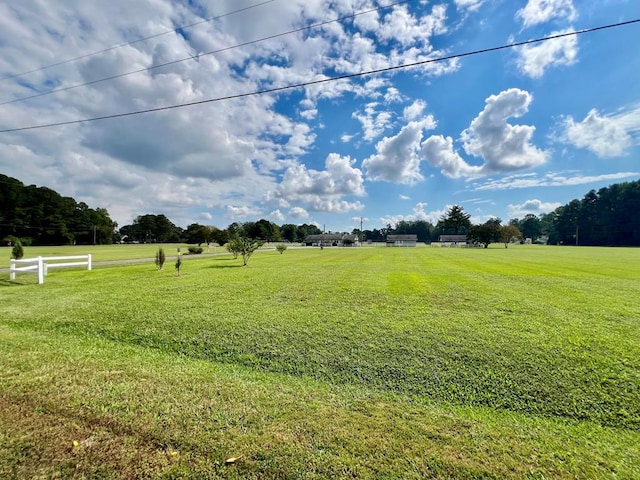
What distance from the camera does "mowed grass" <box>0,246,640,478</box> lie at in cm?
263

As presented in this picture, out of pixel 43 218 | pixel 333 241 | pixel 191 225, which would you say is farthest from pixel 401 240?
pixel 43 218

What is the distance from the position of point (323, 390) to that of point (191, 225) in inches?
4182

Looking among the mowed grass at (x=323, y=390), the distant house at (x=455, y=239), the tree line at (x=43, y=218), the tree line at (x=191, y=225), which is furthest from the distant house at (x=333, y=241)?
the mowed grass at (x=323, y=390)

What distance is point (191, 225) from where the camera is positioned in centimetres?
10019

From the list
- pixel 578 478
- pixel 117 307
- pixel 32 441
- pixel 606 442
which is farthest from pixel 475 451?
pixel 117 307

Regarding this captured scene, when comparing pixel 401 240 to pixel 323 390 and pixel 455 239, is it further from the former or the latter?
pixel 323 390

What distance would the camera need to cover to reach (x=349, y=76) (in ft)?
25.0

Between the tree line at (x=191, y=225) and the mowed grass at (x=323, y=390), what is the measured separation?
165 feet

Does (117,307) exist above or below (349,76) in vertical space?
below

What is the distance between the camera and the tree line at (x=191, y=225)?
69812 mm

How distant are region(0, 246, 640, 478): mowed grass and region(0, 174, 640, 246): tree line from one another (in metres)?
50.3

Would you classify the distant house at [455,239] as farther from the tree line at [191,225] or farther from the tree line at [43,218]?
the tree line at [43,218]

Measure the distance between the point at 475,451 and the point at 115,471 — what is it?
10.6 ft

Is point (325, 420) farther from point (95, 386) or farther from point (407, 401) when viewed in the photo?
point (95, 386)
